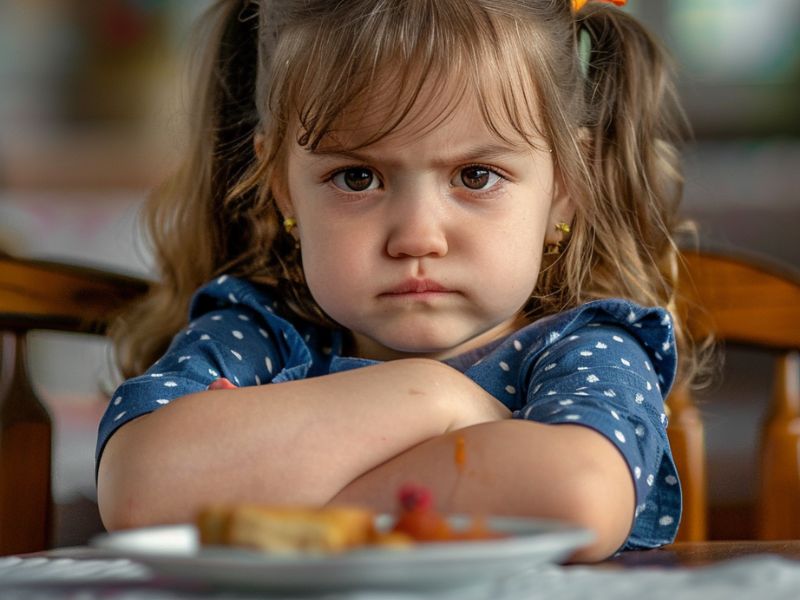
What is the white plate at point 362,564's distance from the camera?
43 centimetres

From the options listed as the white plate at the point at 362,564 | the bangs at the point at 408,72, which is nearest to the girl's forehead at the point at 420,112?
the bangs at the point at 408,72

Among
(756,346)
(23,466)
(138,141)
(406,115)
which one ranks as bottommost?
(23,466)

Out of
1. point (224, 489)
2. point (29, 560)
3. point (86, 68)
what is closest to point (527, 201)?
point (224, 489)

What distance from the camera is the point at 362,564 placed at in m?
0.43

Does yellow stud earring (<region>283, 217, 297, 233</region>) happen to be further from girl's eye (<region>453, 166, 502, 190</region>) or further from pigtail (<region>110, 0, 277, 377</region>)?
girl's eye (<region>453, 166, 502, 190</region>)

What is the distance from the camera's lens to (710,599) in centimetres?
49

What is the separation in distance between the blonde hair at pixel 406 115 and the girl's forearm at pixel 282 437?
0.22 m

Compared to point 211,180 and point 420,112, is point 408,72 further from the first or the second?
point 211,180

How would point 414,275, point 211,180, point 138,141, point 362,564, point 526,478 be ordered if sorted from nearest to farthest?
1. point 362,564
2. point 526,478
3. point 414,275
4. point 211,180
5. point 138,141

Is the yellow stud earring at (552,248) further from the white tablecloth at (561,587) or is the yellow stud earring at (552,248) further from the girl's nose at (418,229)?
the white tablecloth at (561,587)

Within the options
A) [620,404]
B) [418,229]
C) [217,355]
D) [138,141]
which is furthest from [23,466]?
[138,141]

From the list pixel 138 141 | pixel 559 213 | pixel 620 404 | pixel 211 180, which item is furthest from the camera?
pixel 138 141

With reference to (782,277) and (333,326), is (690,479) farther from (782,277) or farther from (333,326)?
(333,326)

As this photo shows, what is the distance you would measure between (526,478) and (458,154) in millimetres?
305
